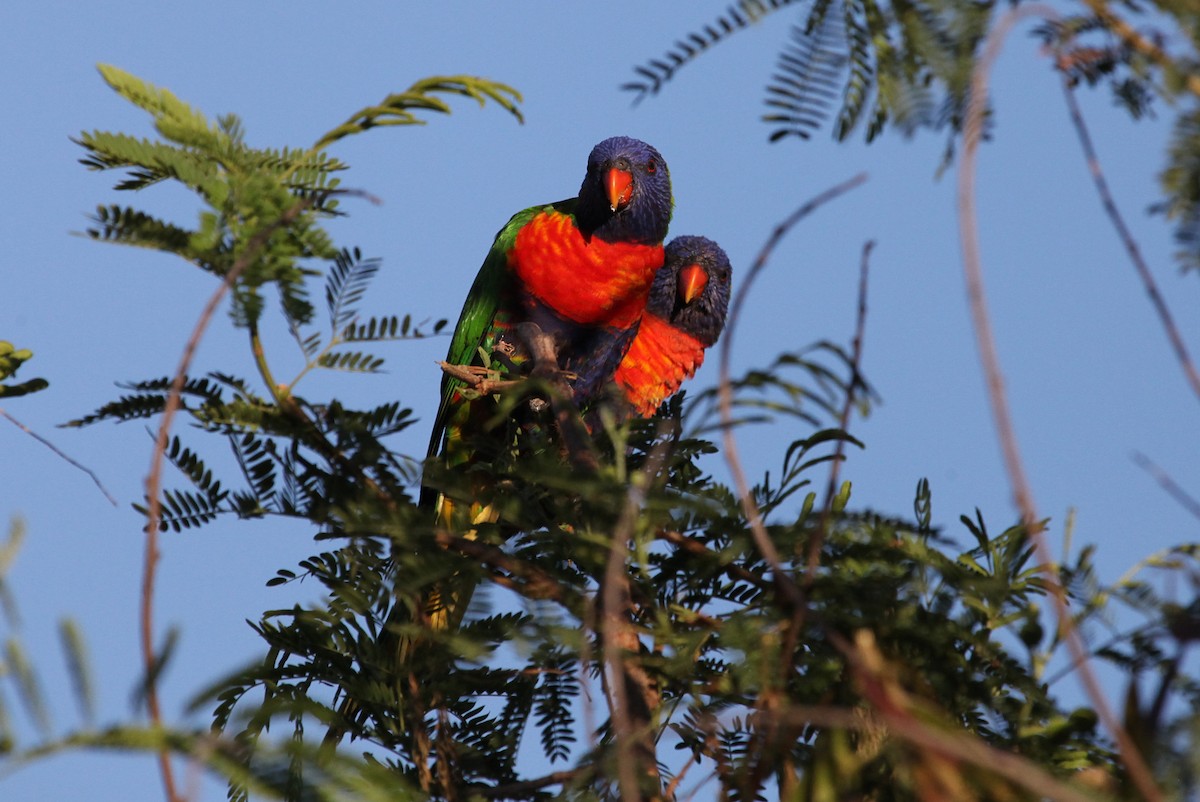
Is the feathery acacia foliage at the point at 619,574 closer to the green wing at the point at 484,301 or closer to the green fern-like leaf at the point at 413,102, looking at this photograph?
the green fern-like leaf at the point at 413,102

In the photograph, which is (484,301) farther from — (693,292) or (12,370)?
(12,370)

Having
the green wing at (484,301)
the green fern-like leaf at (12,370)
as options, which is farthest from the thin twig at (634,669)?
the green wing at (484,301)

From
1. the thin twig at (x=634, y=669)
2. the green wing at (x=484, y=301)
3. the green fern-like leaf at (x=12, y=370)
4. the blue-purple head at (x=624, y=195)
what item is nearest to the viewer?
the thin twig at (x=634, y=669)

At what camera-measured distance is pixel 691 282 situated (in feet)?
12.8

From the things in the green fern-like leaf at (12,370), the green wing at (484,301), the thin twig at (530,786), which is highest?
the green wing at (484,301)

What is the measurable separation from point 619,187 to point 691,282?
620mm

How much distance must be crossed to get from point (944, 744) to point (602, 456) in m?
1.00

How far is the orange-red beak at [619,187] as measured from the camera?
11.1ft

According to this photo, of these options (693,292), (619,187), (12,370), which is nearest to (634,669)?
(12,370)

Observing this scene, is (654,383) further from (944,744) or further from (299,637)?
(944,744)

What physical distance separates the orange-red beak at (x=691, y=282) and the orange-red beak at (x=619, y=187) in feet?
1.79

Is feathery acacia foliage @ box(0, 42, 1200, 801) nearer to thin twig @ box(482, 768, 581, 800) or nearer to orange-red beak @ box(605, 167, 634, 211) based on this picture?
thin twig @ box(482, 768, 581, 800)

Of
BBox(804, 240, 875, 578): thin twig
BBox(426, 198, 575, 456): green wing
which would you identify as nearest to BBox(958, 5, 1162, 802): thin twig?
BBox(804, 240, 875, 578): thin twig

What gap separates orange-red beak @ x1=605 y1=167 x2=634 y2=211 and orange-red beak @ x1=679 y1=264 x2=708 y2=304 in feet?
1.79
